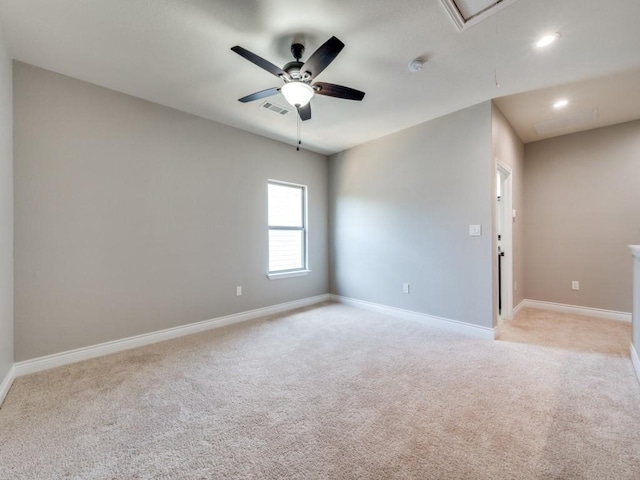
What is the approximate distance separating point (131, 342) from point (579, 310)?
5.85 meters

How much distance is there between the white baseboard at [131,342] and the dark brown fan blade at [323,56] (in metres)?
2.99

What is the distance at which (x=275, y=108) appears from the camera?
3.14 m

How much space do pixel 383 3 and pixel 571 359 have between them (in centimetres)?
333

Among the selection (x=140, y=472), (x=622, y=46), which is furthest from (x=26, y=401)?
(x=622, y=46)

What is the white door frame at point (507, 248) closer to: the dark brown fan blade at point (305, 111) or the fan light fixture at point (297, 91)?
the dark brown fan blade at point (305, 111)

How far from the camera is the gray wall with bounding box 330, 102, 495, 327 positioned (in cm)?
311

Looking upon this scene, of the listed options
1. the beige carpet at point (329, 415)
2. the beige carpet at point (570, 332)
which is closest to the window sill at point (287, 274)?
the beige carpet at point (329, 415)

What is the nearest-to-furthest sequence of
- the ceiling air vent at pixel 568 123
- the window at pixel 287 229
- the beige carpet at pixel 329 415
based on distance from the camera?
the beige carpet at pixel 329 415 → the ceiling air vent at pixel 568 123 → the window at pixel 287 229

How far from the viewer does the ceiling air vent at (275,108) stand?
304 cm

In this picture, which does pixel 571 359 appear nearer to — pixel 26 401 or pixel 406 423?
pixel 406 423

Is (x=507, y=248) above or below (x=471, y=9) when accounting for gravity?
below

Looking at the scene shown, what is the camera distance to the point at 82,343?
2.57 meters

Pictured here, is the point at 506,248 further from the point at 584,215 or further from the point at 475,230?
the point at 584,215

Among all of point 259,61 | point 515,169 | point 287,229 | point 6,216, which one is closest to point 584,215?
point 515,169
